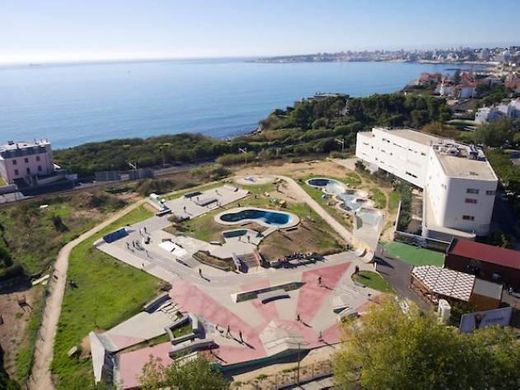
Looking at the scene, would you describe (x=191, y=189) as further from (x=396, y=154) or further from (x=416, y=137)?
(x=416, y=137)

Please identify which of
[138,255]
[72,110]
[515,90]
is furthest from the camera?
[72,110]

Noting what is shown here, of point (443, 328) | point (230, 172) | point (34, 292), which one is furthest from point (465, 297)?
point (230, 172)

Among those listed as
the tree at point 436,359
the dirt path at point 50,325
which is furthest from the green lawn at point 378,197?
the dirt path at point 50,325

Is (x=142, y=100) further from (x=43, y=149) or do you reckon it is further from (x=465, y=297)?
(x=465, y=297)

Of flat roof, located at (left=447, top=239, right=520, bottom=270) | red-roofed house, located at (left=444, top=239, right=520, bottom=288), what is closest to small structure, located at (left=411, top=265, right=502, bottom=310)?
red-roofed house, located at (left=444, top=239, right=520, bottom=288)

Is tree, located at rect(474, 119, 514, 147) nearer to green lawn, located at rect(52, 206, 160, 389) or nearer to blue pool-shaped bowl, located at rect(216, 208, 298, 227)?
blue pool-shaped bowl, located at rect(216, 208, 298, 227)

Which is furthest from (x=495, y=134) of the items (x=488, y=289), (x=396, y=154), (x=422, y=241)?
(x=488, y=289)

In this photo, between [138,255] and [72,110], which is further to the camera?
[72,110]

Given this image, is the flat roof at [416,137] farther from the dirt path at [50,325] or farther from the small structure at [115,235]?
the dirt path at [50,325]
